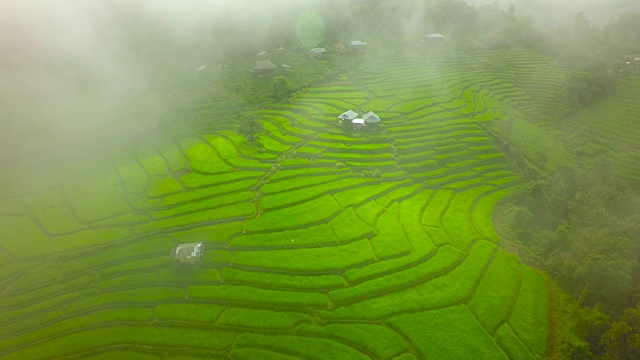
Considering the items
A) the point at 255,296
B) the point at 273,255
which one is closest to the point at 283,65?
the point at 273,255

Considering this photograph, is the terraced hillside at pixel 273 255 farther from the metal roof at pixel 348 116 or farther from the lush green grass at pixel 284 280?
the metal roof at pixel 348 116

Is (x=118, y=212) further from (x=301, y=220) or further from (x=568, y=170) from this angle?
(x=568, y=170)

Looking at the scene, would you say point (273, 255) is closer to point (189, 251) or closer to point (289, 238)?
point (289, 238)

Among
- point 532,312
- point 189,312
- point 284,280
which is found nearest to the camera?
point 189,312

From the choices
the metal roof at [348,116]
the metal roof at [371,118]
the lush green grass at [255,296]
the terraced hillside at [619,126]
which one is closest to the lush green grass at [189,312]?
the lush green grass at [255,296]

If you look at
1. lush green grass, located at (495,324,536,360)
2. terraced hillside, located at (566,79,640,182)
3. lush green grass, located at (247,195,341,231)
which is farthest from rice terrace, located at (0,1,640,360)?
terraced hillside, located at (566,79,640,182)

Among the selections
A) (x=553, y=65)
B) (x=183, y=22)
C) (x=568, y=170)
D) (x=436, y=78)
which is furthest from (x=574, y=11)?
(x=183, y=22)

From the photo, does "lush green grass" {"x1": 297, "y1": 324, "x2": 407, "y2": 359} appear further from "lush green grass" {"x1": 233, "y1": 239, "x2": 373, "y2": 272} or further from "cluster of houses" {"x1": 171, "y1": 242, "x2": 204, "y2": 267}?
"cluster of houses" {"x1": 171, "y1": 242, "x2": 204, "y2": 267}
